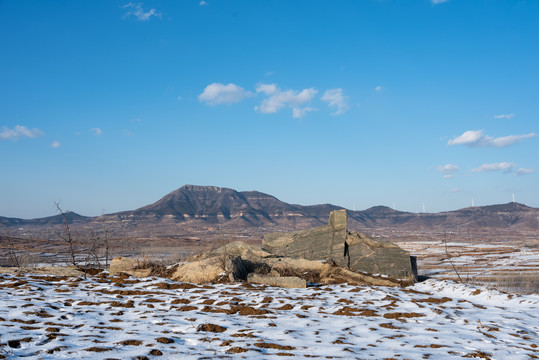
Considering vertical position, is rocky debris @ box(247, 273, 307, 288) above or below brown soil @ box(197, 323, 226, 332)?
below

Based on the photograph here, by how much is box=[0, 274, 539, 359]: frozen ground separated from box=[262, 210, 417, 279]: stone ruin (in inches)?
180

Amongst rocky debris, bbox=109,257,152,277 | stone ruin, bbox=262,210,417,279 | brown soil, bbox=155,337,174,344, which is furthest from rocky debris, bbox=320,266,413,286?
brown soil, bbox=155,337,174,344

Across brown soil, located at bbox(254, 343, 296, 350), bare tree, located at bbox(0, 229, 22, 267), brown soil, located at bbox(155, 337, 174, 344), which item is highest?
brown soil, located at bbox(155, 337, 174, 344)

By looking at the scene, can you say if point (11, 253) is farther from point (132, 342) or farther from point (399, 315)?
point (399, 315)

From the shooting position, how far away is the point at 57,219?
182 m

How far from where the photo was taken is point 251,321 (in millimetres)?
7254

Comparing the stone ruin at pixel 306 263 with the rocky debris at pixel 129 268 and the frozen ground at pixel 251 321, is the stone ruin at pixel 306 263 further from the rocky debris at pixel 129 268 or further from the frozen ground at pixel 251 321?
the frozen ground at pixel 251 321

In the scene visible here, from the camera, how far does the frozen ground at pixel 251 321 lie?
17.3 feet

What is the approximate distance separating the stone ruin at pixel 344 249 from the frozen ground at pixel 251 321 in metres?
4.58

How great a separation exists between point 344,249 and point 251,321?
11446 millimetres

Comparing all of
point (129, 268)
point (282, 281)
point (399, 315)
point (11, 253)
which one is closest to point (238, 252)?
point (129, 268)

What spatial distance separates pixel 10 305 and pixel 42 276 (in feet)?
15.4

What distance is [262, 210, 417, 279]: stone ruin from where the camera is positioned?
16344 millimetres

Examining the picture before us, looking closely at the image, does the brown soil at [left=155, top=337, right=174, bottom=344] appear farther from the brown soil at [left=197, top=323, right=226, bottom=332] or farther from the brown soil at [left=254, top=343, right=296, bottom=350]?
the brown soil at [left=254, top=343, right=296, bottom=350]
